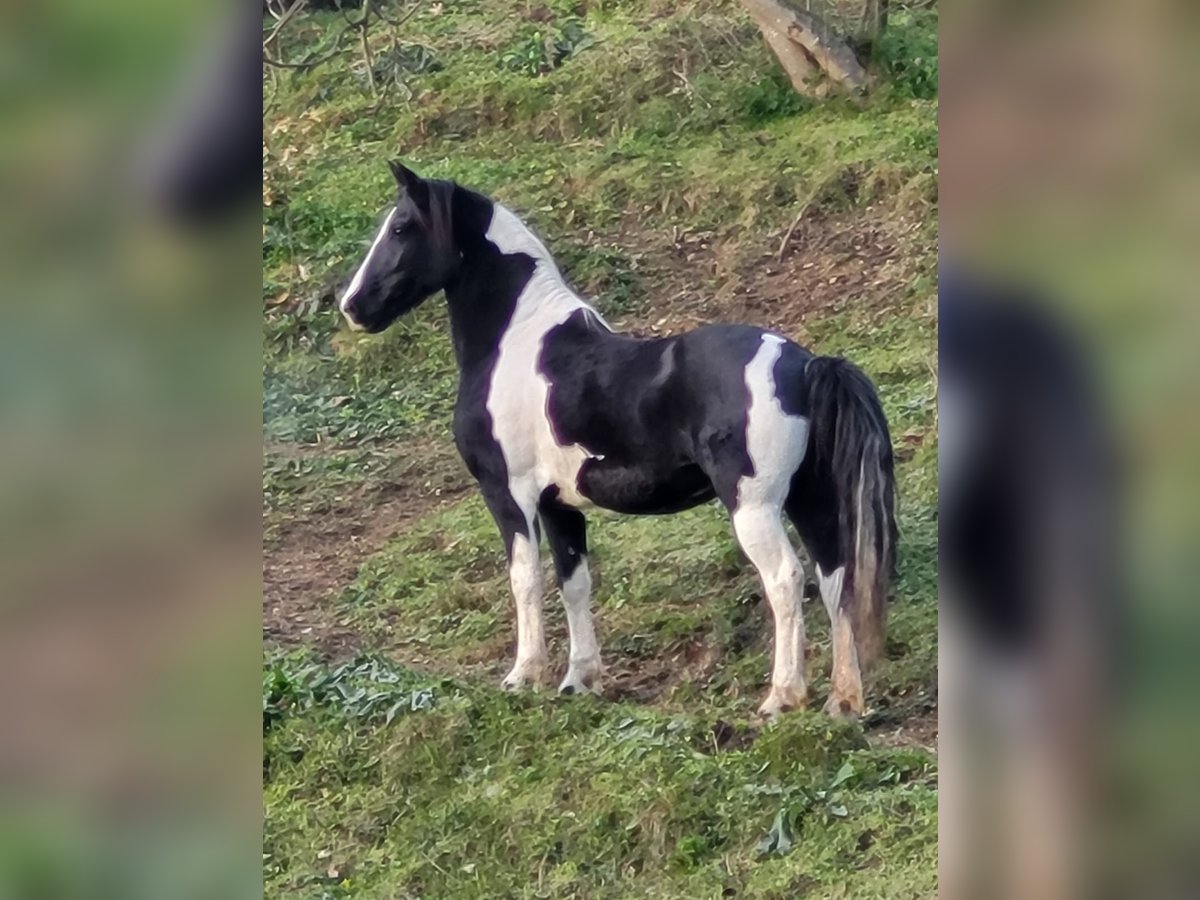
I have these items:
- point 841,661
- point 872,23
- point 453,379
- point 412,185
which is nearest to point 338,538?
point 453,379

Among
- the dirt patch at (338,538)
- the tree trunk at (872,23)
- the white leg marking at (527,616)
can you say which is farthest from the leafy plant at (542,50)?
the white leg marking at (527,616)

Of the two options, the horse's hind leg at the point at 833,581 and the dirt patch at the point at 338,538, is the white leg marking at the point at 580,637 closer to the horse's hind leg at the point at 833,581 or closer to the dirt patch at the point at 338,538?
the dirt patch at the point at 338,538

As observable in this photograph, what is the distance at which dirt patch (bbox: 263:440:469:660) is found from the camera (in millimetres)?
3465

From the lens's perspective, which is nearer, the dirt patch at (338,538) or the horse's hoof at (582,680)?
the horse's hoof at (582,680)

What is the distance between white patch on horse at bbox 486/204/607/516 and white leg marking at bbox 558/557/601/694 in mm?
195

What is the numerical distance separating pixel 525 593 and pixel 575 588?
A: 0.38ft

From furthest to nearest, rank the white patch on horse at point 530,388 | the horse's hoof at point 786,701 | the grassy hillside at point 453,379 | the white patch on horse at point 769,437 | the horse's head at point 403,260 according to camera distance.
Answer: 1. the horse's head at point 403,260
2. the white patch on horse at point 530,388
3. the grassy hillside at point 453,379
4. the horse's hoof at point 786,701
5. the white patch on horse at point 769,437

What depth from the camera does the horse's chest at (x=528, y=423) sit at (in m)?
3.13

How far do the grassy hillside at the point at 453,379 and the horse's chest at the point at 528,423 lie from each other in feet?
0.88

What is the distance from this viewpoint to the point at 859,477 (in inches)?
106

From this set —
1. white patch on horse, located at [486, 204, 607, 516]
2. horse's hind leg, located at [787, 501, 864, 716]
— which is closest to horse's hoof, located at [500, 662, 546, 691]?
white patch on horse, located at [486, 204, 607, 516]
